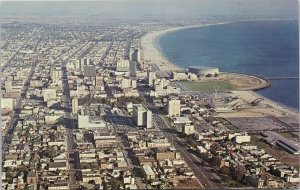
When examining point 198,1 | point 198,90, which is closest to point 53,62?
point 198,90

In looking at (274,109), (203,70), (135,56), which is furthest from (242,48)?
(274,109)

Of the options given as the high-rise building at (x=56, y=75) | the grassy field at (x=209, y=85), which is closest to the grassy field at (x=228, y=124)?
the grassy field at (x=209, y=85)

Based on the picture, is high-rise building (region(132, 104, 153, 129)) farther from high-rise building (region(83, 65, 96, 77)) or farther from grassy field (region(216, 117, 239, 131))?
high-rise building (region(83, 65, 96, 77))

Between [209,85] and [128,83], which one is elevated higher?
[128,83]

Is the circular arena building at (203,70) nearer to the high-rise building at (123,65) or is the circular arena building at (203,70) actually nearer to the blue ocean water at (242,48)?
the blue ocean water at (242,48)

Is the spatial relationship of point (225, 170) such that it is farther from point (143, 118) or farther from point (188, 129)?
point (143, 118)

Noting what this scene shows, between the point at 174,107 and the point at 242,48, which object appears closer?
the point at 174,107

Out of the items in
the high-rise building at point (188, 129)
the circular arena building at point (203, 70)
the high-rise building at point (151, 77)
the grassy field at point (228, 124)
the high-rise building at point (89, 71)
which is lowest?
the grassy field at point (228, 124)
